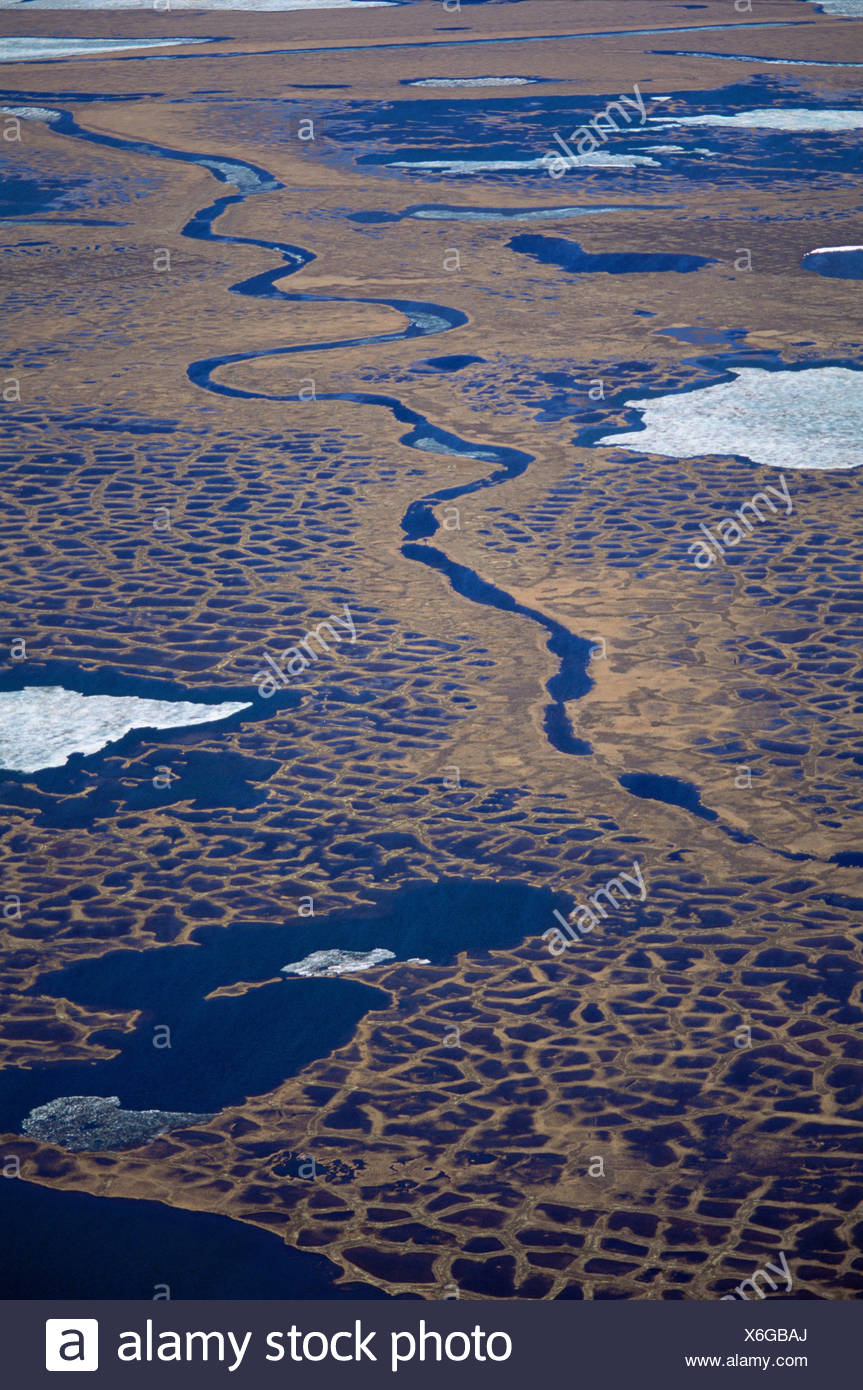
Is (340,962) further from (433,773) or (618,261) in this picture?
(618,261)

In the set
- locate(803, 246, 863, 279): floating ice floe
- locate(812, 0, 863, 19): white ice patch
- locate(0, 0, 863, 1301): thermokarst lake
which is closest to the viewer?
locate(0, 0, 863, 1301): thermokarst lake

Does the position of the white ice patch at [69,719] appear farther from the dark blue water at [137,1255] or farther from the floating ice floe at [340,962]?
the dark blue water at [137,1255]

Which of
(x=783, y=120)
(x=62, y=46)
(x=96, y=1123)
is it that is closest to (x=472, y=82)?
(x=783, y=120)

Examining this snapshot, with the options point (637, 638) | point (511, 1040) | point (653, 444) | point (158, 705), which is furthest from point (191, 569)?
point (511, 1040)

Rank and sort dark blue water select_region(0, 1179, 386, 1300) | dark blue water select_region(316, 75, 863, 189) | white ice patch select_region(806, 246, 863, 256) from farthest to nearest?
dark blue water select_region(316, 75, 863, 189) → white ice patch select_region(806, 246, 863, 256) → dark blue water select_region(0, 1179, 386, 1300)

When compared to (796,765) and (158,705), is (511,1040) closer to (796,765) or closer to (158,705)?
(796,765)

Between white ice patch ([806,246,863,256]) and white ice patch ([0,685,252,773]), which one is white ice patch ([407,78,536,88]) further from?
white ice patch ([0,685,252,773])

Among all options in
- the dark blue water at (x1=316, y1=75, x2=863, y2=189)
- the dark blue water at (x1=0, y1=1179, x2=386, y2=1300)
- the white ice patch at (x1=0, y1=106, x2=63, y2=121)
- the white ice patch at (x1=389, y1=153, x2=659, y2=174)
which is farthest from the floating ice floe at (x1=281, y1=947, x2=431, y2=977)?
the white ice patch at (x1=0, y1=106, x2=63, y2=121)
